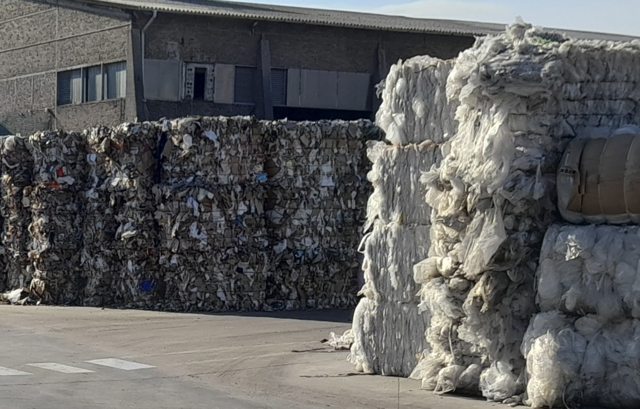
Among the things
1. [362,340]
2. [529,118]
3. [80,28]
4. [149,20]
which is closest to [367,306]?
[362,340]

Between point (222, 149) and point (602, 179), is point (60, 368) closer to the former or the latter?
point (222, 149)

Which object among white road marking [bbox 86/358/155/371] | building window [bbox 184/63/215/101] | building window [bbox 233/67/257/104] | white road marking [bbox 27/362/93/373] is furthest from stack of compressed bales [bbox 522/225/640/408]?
building window [bbox 233/67/257/104]

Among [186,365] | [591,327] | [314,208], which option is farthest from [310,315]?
[591,327]

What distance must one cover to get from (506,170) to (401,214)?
1.81 metres

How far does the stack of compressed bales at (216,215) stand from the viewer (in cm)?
1677

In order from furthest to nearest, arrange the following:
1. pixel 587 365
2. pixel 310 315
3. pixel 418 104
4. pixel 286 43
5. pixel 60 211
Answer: pixel 286 43
pixel 60 211
pixel 310 315
pixel 418 104
pixel 587 365

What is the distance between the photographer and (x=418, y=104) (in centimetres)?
1035

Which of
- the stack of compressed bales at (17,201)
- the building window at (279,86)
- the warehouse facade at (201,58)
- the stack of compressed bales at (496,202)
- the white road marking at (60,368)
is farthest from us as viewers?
the building window at (279,86)

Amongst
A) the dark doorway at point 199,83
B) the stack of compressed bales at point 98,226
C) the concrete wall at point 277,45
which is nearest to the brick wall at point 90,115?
the concrete wall at point 277,45

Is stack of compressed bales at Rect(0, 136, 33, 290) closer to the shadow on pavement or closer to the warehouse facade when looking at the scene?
the shadow on pavement

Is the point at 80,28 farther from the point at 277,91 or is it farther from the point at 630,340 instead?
the point at 630,340

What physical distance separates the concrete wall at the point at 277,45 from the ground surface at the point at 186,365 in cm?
1359

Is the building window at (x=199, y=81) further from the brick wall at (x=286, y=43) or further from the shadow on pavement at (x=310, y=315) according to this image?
the shadow on pavement at (x=310, y=315)

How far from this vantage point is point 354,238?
17344mm
